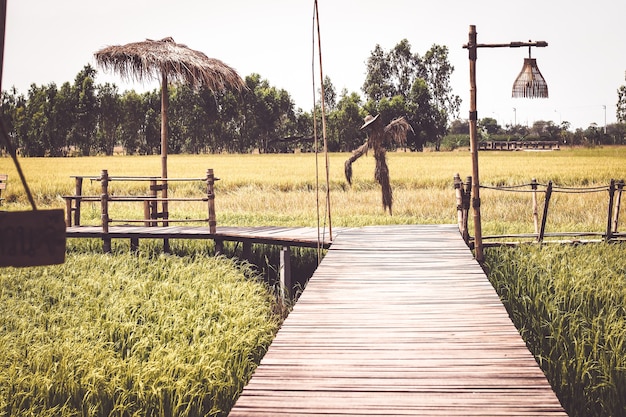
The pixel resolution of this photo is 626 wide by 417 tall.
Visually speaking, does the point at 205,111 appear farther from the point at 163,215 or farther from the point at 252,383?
the point at 252,383

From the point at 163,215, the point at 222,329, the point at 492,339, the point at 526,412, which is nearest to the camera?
the point at 526,412

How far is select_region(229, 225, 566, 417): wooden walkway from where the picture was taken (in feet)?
11.8

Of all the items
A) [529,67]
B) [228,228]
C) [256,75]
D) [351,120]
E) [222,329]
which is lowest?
[222,329]

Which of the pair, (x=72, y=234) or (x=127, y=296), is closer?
(x=127, y=296)

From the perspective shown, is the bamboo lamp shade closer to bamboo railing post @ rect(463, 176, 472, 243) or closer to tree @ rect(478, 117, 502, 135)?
Result: bamboo railing post @ rect(463, 176, 472, 243)

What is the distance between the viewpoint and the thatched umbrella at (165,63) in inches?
420

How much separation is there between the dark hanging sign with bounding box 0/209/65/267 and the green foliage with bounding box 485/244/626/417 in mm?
4650

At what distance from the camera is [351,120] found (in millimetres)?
57375

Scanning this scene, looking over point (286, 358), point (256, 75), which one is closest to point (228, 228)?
point (286, 358)

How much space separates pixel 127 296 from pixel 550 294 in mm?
→ 4673

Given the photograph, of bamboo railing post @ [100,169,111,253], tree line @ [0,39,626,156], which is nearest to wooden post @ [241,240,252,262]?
bamboo railing post @ [100,169,111,253]

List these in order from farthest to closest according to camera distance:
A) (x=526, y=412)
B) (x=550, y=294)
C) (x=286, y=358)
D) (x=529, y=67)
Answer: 1. (x=529, y=67)
2. (x=550, y=294)
3. (x=286, y=358)
4. (x=526, y=412)

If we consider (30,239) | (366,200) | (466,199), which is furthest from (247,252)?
(30,239)

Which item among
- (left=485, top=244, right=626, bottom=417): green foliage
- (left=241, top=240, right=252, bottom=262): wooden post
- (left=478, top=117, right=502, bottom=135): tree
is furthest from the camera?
(left=478, top=117, right=502, bottom=135): tree
